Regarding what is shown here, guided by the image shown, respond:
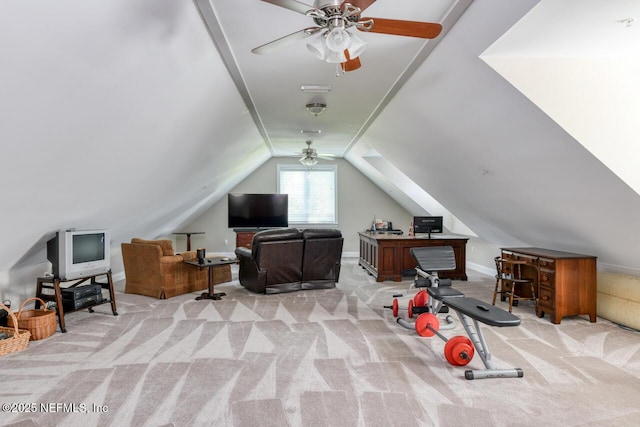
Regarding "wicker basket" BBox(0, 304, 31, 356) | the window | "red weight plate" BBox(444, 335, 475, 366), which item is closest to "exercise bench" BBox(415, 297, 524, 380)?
→ "red weight plate" BBox(444, 335, 475, 366)

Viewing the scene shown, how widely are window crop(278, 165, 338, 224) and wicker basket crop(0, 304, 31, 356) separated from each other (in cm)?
722

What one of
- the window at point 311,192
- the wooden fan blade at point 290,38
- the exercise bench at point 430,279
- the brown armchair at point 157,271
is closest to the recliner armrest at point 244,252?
the brown armchair at point 157,271

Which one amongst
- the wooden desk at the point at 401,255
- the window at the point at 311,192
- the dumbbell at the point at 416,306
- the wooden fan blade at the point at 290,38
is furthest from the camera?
the window at the point at 311,192

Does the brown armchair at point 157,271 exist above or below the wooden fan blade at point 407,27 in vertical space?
below

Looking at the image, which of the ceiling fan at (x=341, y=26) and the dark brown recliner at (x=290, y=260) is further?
the dark brown recliner at (x=290, y=260)

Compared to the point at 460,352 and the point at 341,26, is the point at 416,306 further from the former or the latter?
the point at 341,26

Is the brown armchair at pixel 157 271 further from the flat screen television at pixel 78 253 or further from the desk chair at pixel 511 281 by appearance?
the desk chair at pixel 511 281

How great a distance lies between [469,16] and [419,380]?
268cm

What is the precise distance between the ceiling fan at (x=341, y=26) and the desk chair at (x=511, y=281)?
3515 millimetres

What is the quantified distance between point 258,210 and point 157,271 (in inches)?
161

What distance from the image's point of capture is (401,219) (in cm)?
1045

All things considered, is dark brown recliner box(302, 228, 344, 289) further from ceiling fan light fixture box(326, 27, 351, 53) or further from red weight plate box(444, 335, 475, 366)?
ceiling fan light fixture box(326, 27, 351, 53)

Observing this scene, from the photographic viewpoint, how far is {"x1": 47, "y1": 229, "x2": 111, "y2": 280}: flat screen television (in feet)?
13.0

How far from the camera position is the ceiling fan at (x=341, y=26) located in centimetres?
200
